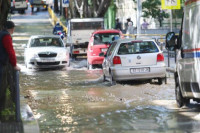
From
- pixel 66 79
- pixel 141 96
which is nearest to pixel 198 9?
pixel 141 96

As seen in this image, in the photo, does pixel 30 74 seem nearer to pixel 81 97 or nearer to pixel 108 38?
pixel 108 38

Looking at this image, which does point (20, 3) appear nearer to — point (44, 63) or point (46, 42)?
point (46, 42)

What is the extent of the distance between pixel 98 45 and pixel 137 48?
864cm

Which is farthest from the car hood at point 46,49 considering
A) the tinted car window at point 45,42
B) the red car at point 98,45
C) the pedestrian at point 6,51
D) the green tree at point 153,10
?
the green tree at point 153,10

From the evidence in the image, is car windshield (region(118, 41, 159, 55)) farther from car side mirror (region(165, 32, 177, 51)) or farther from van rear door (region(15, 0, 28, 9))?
van rear door (region(15, 0, 28, 9))

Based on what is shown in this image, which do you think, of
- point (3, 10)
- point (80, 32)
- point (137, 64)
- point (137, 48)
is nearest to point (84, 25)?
point (80, 32)

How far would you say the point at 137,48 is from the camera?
20.1 m

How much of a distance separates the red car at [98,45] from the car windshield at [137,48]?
8.07m

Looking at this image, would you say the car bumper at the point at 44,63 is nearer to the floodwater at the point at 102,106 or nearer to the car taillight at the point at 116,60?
the floodwater at the point at 102,106

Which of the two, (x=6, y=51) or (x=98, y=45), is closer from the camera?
(x=6, y=51)

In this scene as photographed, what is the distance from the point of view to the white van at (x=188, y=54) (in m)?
12.7

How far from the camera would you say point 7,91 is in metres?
12.9

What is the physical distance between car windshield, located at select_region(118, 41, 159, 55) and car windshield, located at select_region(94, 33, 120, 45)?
870cm

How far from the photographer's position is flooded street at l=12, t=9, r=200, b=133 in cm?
1153
